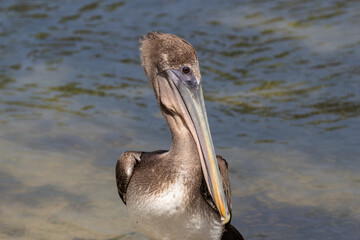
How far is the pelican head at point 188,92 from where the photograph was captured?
381 centimetres

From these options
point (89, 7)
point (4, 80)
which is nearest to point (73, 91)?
point (4, 80)

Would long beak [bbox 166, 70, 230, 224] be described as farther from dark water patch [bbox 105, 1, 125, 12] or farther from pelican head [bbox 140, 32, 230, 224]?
dark water patch [bbox 105, 1, 125, 12]

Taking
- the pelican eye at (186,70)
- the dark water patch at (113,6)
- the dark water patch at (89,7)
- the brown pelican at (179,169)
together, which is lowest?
the dark water patch at (113,6)

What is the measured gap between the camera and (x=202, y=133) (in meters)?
3.83

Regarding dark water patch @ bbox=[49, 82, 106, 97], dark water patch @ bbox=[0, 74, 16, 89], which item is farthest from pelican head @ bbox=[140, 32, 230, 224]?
dark water patch @ bbox=[0, 74, 16, 89]

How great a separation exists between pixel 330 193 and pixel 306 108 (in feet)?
5.93

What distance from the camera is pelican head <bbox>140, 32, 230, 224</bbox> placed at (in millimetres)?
3811

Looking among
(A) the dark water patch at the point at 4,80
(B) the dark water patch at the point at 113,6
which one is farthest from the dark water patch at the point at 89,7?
(A) the dark water patch at the point at 4,80

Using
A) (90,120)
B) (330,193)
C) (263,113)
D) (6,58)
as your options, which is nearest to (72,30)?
(6,58)

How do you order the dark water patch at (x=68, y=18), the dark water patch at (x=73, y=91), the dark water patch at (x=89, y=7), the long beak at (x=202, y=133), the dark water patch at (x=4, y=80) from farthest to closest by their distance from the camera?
the dark water patch at (x=89, y=7)
the dark water patch at (x=68, y=18)
the dark water patch at (x=4, y=80)
the dark water patch at (x=73, y=91)
the long beak at (x=202, y=133)

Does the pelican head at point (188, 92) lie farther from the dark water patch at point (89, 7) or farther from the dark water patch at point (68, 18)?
the dark water patch at point (89, 7)

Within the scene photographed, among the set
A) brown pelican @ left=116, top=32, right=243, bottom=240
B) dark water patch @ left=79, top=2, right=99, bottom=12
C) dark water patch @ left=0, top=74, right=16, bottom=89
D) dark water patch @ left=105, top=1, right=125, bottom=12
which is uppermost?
brown pelican @ left=116, top=32, right=243, bottom=240

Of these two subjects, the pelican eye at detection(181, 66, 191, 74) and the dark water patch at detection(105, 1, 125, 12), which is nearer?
the pelican eye at detection(181, 66, 191, 74)

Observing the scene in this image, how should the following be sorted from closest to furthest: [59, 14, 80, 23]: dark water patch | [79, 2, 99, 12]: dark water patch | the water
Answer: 1. the water
2. [59, 14, 80, 23]: dark water patch
3. [79, 2, 99, 12]: dark water patch
